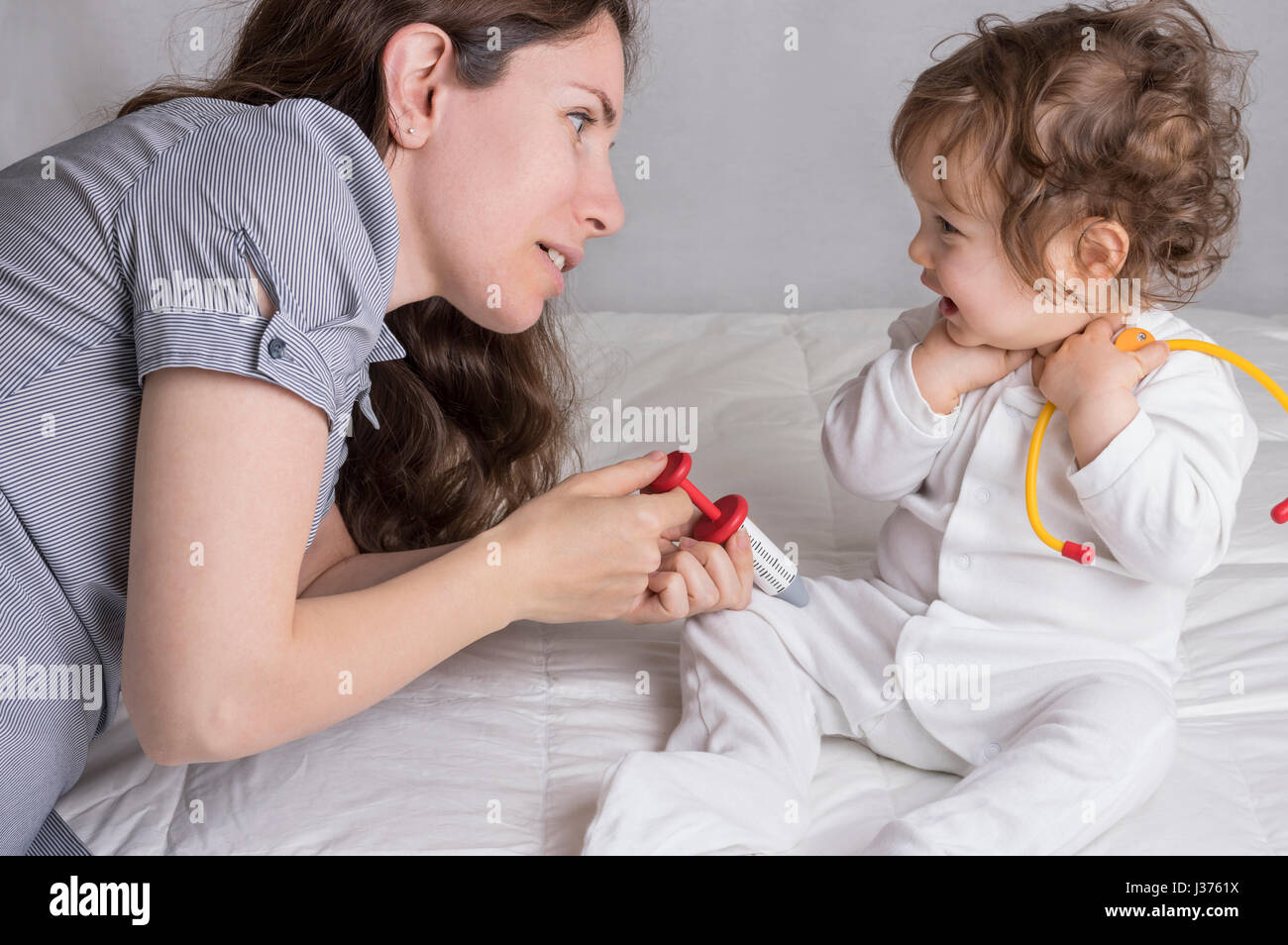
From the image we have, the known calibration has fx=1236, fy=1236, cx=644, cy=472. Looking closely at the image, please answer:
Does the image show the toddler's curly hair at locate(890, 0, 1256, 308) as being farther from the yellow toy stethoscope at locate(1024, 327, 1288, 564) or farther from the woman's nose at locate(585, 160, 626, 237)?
the woman's nose at locate(585, 160, 626, 237)

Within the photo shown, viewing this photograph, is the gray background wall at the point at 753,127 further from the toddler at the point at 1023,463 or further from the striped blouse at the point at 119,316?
the striped blouse at the point at 119,316

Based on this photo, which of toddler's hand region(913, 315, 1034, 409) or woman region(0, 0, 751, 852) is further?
toddler's hand region(913, 315, 1034, 409)

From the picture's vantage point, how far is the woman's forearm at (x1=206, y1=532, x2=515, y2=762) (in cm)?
83

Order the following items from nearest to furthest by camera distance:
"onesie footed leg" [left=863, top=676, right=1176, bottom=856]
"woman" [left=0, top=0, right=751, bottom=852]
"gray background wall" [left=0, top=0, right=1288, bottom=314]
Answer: "woman" [left=0, top=0, right=751, bottom=852]
"onesie footed leg" [left=863, top=676, right=1176, bottom=856]
"gray background wall" [left=0, top=0, right=1288, bottom=314]

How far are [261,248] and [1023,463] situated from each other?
67 cm

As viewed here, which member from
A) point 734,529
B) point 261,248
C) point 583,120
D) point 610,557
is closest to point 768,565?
point 734,529

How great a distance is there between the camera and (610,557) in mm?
999

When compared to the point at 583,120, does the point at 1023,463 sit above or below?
below

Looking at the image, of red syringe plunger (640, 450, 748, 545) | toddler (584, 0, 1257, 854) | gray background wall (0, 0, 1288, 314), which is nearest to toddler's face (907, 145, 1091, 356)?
toddler (584, 0, 1257, 854)

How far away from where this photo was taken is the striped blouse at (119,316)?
814 millimetres

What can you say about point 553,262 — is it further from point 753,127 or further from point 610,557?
point 753,127

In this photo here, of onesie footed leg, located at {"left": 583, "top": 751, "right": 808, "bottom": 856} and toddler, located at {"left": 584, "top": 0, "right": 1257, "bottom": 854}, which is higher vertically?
toddler, located at {"left": 584, "top": 0, "right": 1257, "bottom": 854}

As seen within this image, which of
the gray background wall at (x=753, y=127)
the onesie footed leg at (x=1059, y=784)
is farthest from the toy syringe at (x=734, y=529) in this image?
the gray background wall at (x=753, y=127)

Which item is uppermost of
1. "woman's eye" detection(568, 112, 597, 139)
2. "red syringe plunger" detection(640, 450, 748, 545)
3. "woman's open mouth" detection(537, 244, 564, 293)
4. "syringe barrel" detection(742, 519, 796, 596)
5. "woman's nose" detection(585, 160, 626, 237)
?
"woman's eye" detection(568, 112, 597, 139)
